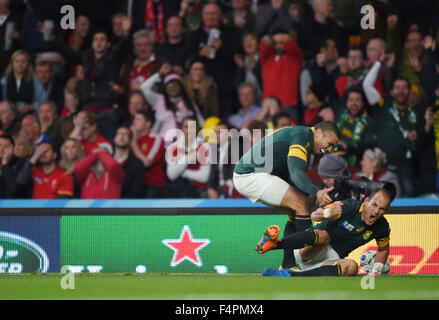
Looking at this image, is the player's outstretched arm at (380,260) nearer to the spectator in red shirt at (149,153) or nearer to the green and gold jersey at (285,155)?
the green and gold jersey at (285,155)

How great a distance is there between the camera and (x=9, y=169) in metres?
9.60

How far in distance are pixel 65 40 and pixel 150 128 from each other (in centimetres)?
217

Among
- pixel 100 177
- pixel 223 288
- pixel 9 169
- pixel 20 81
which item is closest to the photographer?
pixel 223 288

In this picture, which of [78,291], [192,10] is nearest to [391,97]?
[192,10]

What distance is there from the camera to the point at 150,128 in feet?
32.6

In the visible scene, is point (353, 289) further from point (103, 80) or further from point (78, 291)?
point (103, 80)

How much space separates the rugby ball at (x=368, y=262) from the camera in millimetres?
7285

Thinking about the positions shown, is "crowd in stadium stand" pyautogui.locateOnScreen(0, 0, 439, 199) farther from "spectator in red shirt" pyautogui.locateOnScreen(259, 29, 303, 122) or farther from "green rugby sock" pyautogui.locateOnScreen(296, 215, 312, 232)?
"green rugby sock" pyautogui.locateOnScreen(296, 215, 312, 232)

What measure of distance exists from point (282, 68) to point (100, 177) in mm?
2908

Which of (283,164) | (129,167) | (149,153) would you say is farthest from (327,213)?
(149,153)

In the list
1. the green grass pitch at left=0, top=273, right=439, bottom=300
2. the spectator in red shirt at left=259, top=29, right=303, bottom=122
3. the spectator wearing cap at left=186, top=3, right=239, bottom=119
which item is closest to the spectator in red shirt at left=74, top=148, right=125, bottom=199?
the spectator wearing cap at left=186, top=3, right=239, bottom=119

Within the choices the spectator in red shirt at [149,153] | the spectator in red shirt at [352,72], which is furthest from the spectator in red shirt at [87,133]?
the spectator in red shirt at [352,72]

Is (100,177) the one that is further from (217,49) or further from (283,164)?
(283,164)

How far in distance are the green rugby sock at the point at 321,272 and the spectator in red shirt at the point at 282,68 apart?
3741 millimetres
